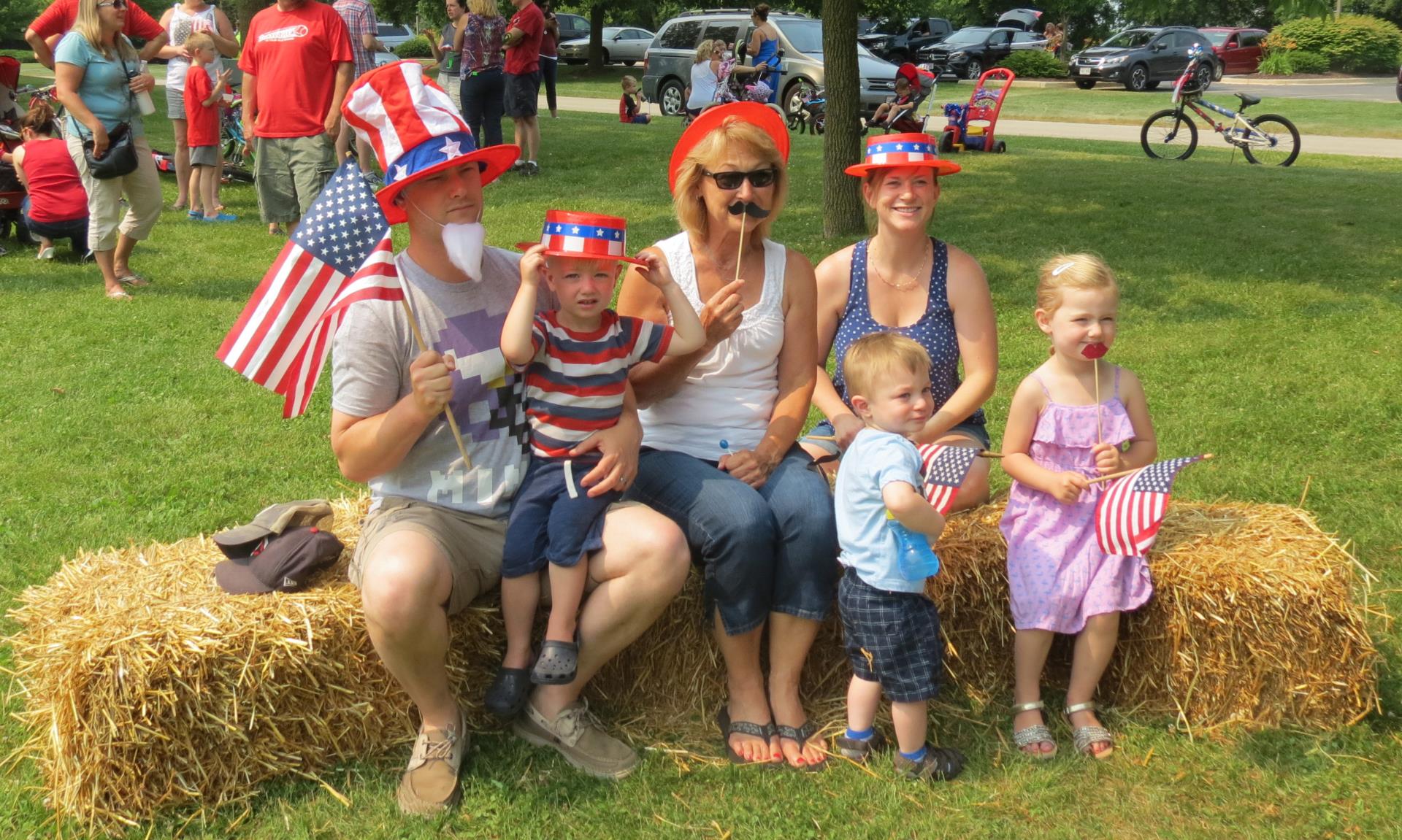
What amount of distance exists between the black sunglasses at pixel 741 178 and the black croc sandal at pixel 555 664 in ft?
4.67

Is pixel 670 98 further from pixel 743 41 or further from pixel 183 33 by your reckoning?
pixel 183 33

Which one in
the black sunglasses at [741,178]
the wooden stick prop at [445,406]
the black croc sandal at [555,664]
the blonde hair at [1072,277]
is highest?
the black sunglasses at [741,178]

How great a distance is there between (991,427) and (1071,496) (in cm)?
238

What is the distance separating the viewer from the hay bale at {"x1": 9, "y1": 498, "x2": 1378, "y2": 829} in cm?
305

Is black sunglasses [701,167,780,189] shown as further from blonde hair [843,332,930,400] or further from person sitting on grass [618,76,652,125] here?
person sitting on grass [618,76,652,125]

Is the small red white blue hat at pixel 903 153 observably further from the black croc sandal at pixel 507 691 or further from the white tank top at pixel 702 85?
the white tank top at pixel 702 85

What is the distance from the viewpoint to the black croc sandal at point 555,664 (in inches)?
126

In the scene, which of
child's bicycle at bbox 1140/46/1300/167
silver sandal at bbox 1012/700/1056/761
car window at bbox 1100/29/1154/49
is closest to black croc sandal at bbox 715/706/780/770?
silver sandal at bbox 1012/700/1056/761

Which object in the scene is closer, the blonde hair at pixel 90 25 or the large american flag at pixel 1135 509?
the large american flag at pixel 1135 509

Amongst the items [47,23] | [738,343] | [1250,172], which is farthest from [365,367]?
[1250,172]

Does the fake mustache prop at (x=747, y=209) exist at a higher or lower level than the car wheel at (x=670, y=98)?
higher

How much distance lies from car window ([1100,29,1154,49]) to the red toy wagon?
792 inches

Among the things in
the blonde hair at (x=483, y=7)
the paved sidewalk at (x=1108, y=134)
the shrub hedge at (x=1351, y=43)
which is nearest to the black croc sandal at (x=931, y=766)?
the blonde hair at (x=483, y=7)

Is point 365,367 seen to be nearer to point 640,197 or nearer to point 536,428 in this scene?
point 536,428
